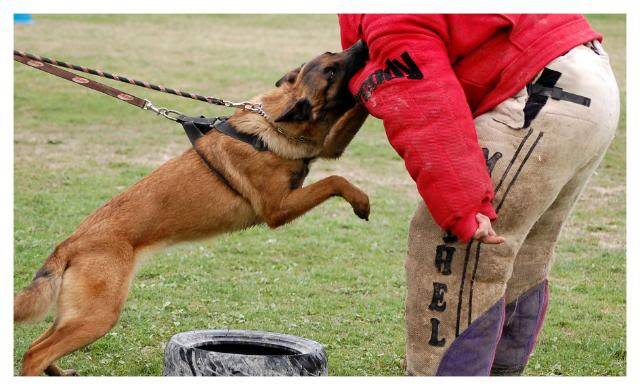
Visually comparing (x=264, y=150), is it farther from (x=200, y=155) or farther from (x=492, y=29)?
(x=492, y=29)

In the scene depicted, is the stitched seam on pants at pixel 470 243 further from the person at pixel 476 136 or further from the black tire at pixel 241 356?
the black tire at pixel 241 356

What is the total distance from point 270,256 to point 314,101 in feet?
11.2

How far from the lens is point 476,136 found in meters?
3.22

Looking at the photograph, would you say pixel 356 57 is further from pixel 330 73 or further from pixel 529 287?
pixel 529 287

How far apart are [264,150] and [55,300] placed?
4.64ft

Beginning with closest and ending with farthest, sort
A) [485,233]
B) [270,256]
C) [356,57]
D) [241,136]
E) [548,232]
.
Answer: [485,233] → [548,232] → [356,57] → [241,136] → [270,256]

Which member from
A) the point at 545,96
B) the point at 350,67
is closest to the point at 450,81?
the point at 545,96

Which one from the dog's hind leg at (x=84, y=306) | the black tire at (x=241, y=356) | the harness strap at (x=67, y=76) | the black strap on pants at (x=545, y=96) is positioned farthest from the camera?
the dog's hind leg at (x=84, y=306)

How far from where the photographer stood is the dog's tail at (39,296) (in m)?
4.71

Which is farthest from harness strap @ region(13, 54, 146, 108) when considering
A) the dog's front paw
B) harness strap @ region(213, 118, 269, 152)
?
the dog's front paw

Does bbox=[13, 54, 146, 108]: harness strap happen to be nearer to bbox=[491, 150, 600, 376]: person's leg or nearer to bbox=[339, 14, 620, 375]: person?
bbox=[339, 14, 620, 375]: person

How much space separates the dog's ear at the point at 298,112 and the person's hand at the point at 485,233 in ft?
6.19

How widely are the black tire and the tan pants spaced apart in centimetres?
68

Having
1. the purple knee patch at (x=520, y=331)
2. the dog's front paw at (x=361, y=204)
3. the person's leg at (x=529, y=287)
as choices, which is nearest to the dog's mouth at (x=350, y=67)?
the dog's front paw at (x=361, y=204)
